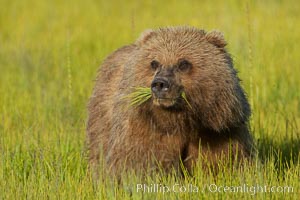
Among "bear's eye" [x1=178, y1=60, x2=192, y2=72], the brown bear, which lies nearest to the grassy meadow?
the brown bear

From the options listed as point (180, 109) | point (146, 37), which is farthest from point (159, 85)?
point (146, 37)

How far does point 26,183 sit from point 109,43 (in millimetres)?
5232

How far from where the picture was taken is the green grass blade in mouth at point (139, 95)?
5375 mm

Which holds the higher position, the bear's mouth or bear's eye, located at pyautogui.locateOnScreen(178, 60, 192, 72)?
bear's eye, located at pyautogui.locateOnScreen(178, 60, 192, 72)

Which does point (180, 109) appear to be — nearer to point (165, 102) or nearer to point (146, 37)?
point (165, 102)

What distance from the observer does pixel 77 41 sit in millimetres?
10773

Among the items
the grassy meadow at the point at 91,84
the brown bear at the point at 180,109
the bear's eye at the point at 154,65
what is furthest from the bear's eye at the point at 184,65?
the grassy meadow at the point at 91,84

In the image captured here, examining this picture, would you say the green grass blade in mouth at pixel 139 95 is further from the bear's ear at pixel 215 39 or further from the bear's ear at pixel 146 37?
the bear's ear at pixel 215 39

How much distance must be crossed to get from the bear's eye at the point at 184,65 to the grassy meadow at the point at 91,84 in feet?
2.38

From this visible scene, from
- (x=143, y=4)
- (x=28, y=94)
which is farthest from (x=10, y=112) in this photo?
(x=143, y=4)

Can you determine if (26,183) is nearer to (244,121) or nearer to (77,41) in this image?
(244,121)

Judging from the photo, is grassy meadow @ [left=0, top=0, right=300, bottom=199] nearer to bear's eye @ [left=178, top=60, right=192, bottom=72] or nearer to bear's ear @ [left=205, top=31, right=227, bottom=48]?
bear's eye @ [left=178, top=60, right=192, bottom=72]

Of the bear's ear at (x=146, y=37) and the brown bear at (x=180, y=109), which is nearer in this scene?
the brown bear at (x=180, y=109)

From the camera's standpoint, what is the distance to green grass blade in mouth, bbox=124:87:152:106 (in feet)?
17.6
